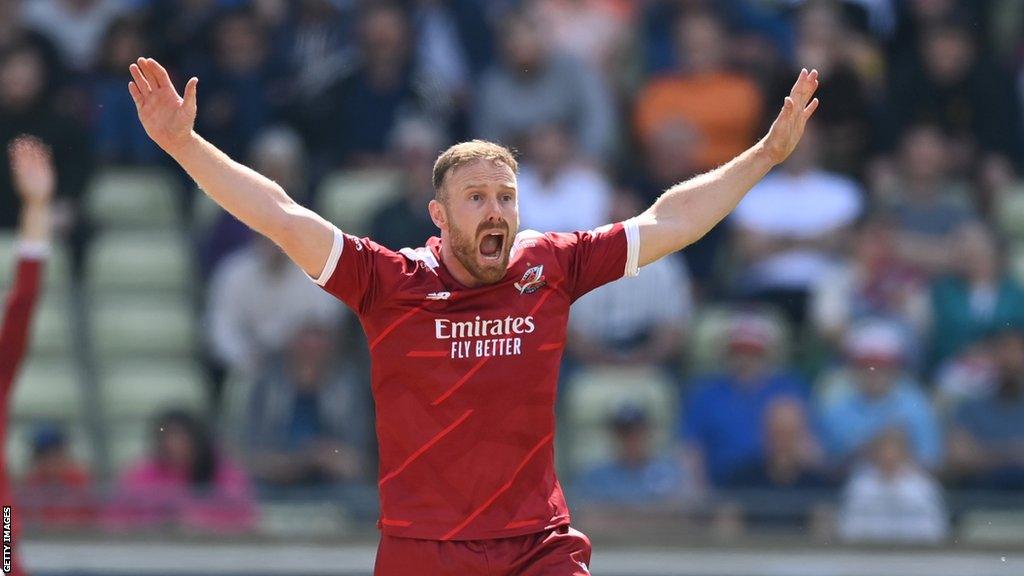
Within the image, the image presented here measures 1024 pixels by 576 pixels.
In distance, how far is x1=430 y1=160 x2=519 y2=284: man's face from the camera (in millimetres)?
6273

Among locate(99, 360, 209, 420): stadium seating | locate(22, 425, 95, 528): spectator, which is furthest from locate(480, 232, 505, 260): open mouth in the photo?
locate(99, 360, 209, 420): stadium seating

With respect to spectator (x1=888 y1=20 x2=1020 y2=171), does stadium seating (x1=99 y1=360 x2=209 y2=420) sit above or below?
below

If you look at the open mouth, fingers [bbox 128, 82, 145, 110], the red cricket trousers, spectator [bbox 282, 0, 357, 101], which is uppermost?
spectator [bbox 282, 0, 357, 101]

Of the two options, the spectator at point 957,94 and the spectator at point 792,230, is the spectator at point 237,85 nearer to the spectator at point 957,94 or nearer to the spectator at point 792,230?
the spectator at point 792,230

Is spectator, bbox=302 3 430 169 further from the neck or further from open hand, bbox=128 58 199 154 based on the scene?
open hand, bbox=128 58 199 154

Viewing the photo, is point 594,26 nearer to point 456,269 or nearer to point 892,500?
point 892,500

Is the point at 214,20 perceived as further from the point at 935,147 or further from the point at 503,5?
the point at 935,147

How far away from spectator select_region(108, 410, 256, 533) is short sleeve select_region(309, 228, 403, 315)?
4650 mm

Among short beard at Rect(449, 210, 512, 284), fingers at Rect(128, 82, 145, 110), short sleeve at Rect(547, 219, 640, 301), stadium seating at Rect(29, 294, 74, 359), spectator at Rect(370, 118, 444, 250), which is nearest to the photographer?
fingers at Rect(128, 82, 145, 110)

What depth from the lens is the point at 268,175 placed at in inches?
504

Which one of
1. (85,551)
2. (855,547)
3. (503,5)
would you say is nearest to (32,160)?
(85,551)

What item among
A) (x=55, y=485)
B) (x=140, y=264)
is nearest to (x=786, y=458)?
(x=55, y=485)

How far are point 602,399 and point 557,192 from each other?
1.51 m

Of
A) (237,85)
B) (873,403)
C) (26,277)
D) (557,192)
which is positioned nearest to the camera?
(26,277)
